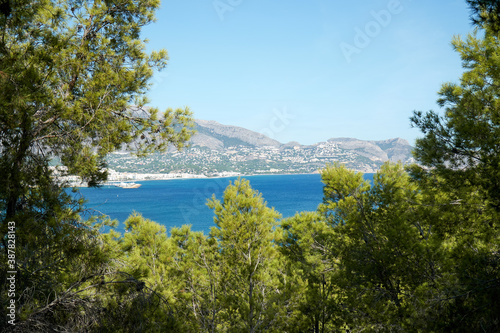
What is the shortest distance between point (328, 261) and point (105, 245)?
8.82m

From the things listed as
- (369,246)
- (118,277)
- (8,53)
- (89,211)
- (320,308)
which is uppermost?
(8,53)

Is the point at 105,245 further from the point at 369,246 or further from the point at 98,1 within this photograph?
the point at 369,246

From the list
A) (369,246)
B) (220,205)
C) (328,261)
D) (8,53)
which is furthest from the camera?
(328,261)

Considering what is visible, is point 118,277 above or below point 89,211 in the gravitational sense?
below

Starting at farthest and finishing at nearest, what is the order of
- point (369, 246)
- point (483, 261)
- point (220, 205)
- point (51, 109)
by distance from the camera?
1. point (220, 205)
2. point (369, 246)
3. point (483, 261)
4. point (51, 109)

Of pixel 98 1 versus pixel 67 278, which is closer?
pixel 67 278

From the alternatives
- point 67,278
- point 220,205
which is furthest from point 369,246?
point 67,278

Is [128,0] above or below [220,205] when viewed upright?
above

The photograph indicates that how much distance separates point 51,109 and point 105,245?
6.00 feet

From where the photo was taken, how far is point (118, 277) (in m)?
3.79

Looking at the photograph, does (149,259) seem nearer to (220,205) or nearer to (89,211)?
(220,205)

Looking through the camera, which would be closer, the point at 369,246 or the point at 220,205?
the point at 369,246

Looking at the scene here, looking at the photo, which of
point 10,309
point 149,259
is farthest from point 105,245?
point 149,259

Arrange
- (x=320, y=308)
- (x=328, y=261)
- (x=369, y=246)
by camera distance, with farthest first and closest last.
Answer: (x=328, y=261)
(x=320, y=308)
(x=369, y=246)
